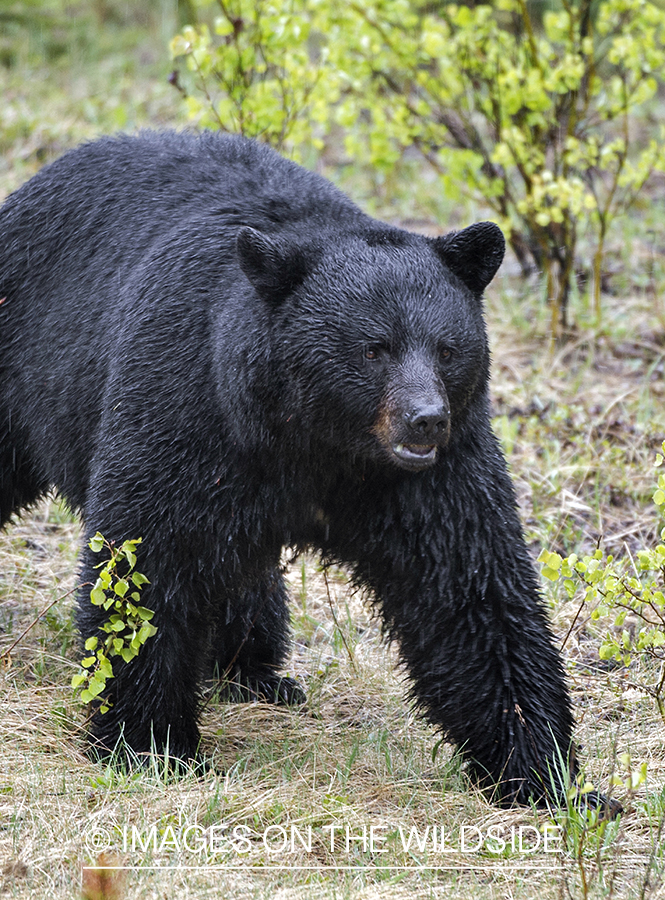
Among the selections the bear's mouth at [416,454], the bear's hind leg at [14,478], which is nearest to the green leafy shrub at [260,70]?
the bear's hind leg at [14,478]

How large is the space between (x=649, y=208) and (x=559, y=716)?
7322 millimetres

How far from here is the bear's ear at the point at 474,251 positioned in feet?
12.8

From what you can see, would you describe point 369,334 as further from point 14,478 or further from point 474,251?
point 14,478

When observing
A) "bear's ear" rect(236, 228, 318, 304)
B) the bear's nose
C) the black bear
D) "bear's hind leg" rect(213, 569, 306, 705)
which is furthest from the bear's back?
"bear's hind leg" rect(213, 569, 306, 705)

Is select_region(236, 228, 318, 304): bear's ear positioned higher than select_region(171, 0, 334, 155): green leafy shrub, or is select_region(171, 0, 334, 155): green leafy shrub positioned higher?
select_region(171, 0, 334, 155): green leafy shrub

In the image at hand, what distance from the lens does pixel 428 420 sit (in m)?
3.53

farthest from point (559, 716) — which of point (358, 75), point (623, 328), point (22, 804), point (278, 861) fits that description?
point (358, 75)

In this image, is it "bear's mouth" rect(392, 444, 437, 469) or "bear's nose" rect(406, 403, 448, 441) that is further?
"bear's mouth" rect(392, 444, 437, 469)

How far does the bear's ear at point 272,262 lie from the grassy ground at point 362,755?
5.25 feet

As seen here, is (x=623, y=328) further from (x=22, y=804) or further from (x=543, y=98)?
(x=22, y=804)

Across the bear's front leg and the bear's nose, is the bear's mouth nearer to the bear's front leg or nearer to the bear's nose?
the bear's nose

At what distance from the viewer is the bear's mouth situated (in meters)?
3.63

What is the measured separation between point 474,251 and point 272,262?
26.2 inches

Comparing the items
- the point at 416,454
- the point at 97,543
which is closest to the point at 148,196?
the point at 97,543
